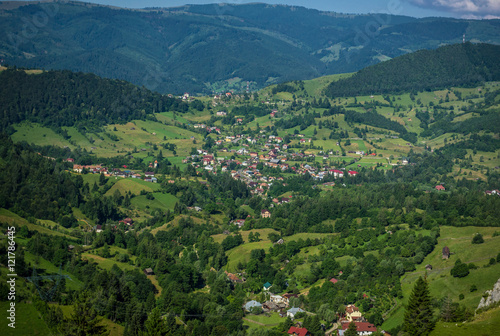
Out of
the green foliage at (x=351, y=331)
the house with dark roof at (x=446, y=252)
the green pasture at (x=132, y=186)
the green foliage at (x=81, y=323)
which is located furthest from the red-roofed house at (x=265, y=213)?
the green foliage at (x=81, y=323)

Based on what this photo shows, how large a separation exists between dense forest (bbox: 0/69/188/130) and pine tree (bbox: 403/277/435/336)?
112m

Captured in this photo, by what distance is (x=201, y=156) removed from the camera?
128375 millimetres

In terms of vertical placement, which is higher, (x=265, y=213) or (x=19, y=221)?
(x=19, y=221)

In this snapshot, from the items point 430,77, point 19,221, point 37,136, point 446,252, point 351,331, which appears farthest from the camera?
point 430,77

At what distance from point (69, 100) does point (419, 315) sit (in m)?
129

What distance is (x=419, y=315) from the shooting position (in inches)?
1374

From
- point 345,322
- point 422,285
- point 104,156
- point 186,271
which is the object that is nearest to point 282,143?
point 104,156

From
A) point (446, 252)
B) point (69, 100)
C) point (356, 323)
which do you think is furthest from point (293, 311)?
point (69, 100)

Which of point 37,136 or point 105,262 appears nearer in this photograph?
point 105,262

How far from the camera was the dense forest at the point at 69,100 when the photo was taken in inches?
5192

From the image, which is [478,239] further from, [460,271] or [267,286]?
[267,286]

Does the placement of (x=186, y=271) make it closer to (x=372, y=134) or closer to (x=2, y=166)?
(x=2, y=166)

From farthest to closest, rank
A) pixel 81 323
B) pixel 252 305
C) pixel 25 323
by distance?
pixel 252 305, pixel 25 323, pixel 81 323

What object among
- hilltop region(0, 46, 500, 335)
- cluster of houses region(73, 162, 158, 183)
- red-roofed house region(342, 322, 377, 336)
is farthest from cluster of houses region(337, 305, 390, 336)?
cluster of houses region(73, 162, 158, 183)
